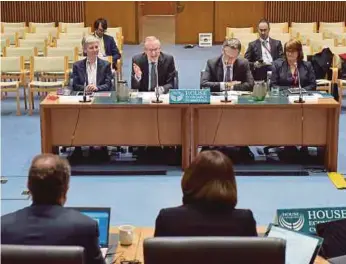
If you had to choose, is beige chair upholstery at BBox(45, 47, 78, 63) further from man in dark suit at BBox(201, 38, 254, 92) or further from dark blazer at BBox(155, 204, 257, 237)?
dark blazer at BBox(155, 204, 257, 237)

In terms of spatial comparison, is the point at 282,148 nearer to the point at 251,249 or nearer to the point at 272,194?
the point at 272,194

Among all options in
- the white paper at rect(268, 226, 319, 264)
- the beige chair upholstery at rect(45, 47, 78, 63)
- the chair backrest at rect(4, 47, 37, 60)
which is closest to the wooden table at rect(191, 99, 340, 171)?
the white paper at rect(268, 226, 319, 264)

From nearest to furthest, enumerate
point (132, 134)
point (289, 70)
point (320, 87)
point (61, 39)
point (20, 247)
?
point (20, 247), point (132, 134), point (289, 70), point (320, 87), point (61, 39)

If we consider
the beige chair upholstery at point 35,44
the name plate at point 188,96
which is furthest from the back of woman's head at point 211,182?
the beige chair upholstery at point 35,44

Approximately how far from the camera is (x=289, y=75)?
24.5ft

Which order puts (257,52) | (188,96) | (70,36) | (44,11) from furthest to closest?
1. (44,11)
2. (70,36)
3. (257,52)
4. (188,96)

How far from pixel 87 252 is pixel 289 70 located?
16.8 ft

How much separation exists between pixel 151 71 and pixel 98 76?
23.3 inches

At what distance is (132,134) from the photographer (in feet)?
23.0

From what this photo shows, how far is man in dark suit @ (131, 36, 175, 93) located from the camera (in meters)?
7.41

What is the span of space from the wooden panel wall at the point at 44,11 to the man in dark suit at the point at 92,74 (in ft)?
34.7

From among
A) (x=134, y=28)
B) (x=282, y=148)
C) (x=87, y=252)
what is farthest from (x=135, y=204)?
(x=134, y=28)

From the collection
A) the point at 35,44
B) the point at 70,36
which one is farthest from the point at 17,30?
the point at 35,44

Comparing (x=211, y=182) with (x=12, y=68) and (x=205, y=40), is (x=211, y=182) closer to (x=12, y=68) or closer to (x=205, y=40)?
(x=12, y=68)
